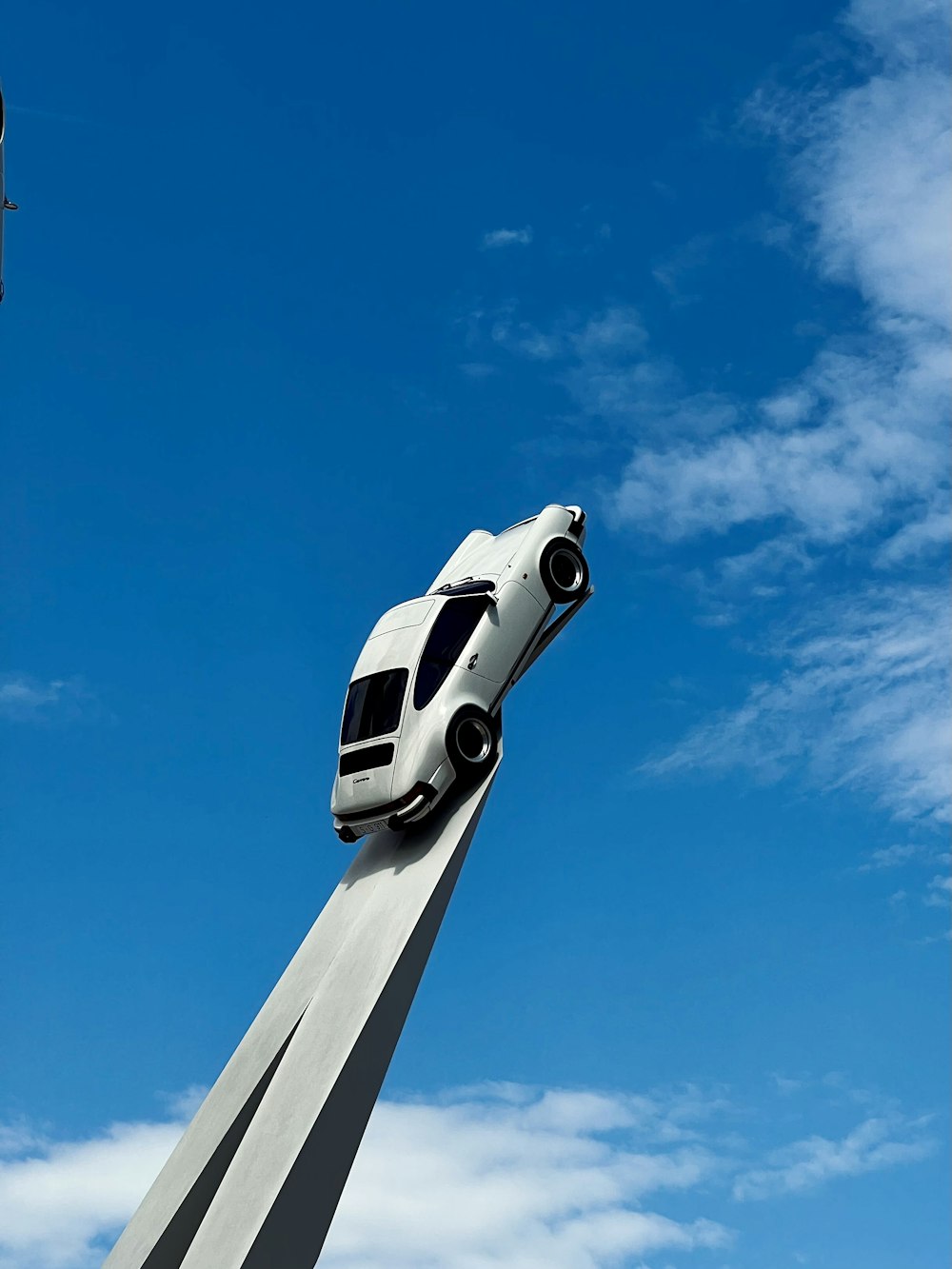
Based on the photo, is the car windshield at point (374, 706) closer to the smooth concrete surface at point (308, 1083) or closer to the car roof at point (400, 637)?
the car roof at point (400, 637)

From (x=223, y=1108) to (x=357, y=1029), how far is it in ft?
6.44

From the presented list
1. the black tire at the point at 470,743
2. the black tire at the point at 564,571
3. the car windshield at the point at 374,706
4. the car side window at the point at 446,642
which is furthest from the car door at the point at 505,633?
the car windshield at the point at 374,706

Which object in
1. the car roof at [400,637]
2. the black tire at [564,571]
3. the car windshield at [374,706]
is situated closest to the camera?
the car windshield at [374,706]

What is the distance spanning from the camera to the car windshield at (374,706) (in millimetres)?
14727

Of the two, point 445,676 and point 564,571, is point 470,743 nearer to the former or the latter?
point 445,676

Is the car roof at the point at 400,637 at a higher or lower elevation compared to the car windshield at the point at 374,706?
higher

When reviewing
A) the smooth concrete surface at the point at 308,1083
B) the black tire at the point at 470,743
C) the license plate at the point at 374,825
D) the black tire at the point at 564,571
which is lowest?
the smooth concrete surface at the point at 308,1083

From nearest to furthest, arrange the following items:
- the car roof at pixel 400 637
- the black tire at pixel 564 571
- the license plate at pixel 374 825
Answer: the license plate at pixel 374 825, the car roof at pixel 400 637, the black tire at pixel 564 571

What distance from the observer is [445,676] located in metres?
14.8

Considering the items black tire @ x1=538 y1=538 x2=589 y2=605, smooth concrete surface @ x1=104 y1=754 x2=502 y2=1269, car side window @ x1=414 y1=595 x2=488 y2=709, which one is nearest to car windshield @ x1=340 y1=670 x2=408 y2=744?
car side window @ x1=414 y1=595 x2=488 y2=709

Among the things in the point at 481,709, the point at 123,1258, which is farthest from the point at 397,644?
the point at 123,1258

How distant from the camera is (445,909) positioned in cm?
1366

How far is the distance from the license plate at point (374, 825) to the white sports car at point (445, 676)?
2 centimetres

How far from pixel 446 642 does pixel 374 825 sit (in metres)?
2.00
